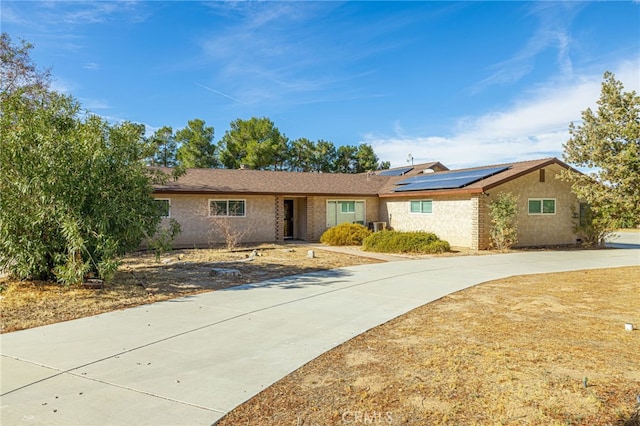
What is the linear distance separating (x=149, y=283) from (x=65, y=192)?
2766mm

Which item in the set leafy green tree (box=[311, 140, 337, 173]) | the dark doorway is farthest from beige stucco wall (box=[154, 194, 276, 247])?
leafy green tree (box=[311, 140, 337, 173])

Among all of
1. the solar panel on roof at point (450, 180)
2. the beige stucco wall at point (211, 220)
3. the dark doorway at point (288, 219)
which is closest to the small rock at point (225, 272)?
the beige stucco wall at point (211, 220)

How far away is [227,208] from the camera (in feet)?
64.3

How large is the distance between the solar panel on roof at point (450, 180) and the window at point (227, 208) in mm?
8233

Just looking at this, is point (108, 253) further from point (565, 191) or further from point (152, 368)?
point (565, 191)

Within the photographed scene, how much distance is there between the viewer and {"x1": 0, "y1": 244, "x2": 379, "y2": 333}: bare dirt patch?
270 inches

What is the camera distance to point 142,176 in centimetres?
932

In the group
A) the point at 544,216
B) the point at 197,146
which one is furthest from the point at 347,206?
the point at 197,146

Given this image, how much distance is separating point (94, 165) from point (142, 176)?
49.3 inches

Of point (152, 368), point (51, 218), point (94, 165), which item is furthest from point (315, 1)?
point (152, 368)

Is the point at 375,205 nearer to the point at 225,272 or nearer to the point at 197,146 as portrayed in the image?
the point at 225,272

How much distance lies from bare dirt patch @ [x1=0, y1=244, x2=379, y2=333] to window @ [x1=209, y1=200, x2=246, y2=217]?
3671 millimetres

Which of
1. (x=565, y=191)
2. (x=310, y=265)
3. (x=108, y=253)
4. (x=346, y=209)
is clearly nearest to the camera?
(x=108, y=253)

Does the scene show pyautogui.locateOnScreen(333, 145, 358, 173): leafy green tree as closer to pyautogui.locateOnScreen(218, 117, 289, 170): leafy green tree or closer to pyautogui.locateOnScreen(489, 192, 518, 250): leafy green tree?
pyautogui.locateOnScreen(218, 117, 289, 170): leafy green tree
